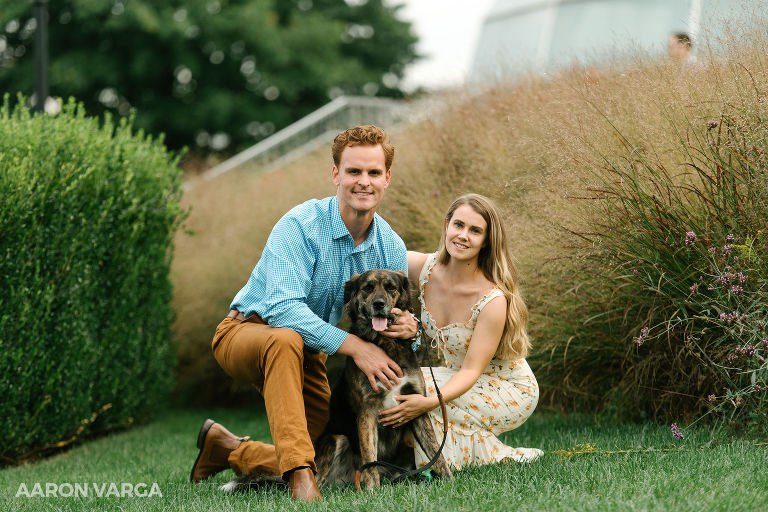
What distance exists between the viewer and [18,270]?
16.5ft

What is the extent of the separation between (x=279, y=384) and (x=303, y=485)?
0.47 metres

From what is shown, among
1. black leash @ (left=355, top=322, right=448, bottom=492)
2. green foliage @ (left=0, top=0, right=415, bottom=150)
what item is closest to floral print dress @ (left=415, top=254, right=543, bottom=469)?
black leash @ (left=355, top=322, right=448, bottom=492)

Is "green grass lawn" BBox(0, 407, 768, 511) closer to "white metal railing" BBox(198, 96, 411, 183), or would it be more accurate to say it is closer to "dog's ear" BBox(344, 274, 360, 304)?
"dog's ear" BBox(344, 274, 360, 304)

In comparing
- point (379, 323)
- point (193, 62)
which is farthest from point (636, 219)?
point (193, 62)

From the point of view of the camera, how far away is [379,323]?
3742mm

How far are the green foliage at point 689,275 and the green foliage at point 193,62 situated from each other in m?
16.9

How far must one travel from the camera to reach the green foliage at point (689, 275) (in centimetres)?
401

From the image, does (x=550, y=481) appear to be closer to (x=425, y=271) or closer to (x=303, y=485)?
(x=303, y=485)

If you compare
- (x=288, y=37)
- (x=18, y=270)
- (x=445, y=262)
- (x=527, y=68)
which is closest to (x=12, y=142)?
(x=18, y=270)

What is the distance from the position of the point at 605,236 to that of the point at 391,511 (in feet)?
7.20

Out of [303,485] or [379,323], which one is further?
[379,323]

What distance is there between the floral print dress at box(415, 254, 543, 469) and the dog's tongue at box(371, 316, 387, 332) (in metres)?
0.49

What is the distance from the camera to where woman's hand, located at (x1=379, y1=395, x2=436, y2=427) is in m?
3.66

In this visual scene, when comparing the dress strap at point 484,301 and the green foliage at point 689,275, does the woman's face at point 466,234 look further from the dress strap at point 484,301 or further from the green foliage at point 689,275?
the green foliage at point 689,275
